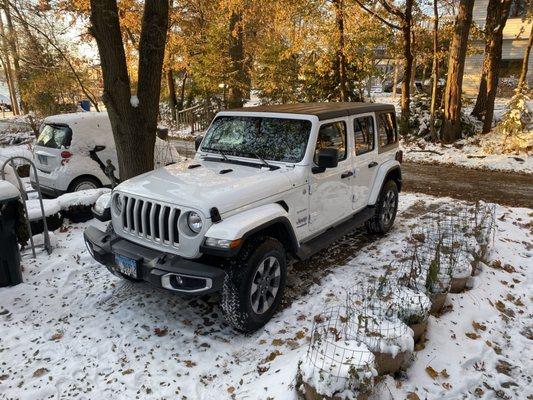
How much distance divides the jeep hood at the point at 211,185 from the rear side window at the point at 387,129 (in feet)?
7.90

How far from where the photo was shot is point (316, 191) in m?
4.73

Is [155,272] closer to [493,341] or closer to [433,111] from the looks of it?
[493,341]

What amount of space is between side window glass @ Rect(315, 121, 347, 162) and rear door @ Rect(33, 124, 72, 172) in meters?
5.46

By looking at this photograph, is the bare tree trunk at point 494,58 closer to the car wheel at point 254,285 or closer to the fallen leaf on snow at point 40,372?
the car wheel at point 254,285

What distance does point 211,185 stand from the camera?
3996 millimetres

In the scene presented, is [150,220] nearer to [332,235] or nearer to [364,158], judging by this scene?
[332,235]

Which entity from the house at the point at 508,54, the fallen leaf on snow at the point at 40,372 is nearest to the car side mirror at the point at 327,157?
the fallen leaf on snow at the point at 40,372

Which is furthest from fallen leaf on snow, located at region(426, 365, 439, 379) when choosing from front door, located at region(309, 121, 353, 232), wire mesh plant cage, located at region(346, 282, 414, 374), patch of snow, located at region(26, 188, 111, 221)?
patch of snow, located at region(26, 188, 111, 221)

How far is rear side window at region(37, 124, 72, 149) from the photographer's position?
794cm

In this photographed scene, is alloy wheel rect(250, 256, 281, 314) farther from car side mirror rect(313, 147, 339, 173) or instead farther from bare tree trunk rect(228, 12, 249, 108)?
bare tree trunk rect(228, 12, 249, 108)

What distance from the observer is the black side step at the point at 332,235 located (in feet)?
14.8

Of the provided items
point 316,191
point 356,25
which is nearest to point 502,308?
point 316,191

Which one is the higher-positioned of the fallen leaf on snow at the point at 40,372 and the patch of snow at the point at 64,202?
the patch of snow at the point at 64,202

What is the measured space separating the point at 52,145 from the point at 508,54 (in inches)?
1176
